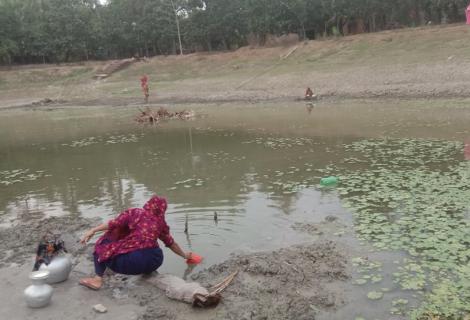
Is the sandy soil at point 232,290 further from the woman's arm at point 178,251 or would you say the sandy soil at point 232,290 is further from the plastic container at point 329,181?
the plastic container at point 329,181

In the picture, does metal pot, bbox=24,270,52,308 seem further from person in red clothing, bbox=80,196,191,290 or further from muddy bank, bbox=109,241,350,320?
muddy bank, bbox=109,241,350,320

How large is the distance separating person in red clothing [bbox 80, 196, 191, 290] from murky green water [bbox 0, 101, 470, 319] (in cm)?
74

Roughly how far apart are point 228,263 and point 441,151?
8.38m

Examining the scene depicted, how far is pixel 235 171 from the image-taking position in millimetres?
12805

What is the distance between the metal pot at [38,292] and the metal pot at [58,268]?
19.9 inches

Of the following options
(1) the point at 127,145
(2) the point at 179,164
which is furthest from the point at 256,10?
(2) the point at 179,164

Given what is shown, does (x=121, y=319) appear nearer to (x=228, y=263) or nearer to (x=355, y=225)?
(x=228, y=263)

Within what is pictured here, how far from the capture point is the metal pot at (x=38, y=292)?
5812mm

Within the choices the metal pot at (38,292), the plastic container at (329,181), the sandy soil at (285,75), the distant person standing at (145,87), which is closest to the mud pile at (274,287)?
the metal pot at (38,292)

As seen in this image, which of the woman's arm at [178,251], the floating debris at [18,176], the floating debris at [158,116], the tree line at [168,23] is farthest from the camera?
the tree line at [168,23]

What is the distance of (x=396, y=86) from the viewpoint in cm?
2822

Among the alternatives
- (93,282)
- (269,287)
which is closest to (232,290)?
(269,287)

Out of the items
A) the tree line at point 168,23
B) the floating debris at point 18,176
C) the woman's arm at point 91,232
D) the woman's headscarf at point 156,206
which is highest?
the tree line at point 168,23

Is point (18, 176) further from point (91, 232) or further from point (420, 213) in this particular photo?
point (420, 213)
